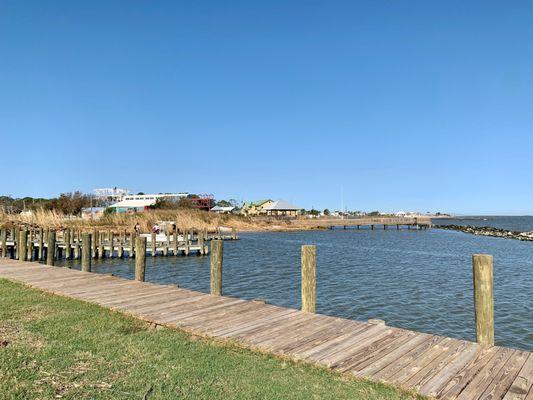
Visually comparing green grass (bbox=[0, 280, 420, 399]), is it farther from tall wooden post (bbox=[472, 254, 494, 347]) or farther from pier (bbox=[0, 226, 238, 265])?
pier (bbox=[0, 226, 238, 265])

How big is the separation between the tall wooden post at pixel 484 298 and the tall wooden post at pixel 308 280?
300 centimetres

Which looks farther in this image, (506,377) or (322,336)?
(322,336)

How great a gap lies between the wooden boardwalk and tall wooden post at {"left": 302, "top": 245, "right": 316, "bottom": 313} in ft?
1.78

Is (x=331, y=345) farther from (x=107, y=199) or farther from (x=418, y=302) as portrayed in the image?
(x=107, y=199)

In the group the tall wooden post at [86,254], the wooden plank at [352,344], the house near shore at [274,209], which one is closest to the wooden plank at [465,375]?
the wooden plank at [352,344]

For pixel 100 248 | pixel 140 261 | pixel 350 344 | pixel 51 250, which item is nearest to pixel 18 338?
pixel 350 344

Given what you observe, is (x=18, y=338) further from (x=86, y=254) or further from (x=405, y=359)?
(x=86, y=254)

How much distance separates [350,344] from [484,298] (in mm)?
2445

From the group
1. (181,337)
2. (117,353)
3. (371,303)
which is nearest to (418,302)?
(371,303)

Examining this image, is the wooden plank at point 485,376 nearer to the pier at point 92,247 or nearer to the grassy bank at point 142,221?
the pier at point 92,247

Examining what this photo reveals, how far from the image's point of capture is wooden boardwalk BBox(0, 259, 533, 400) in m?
4.61

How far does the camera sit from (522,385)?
14.8 ft

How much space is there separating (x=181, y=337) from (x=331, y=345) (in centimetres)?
224

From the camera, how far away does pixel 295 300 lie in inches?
535
